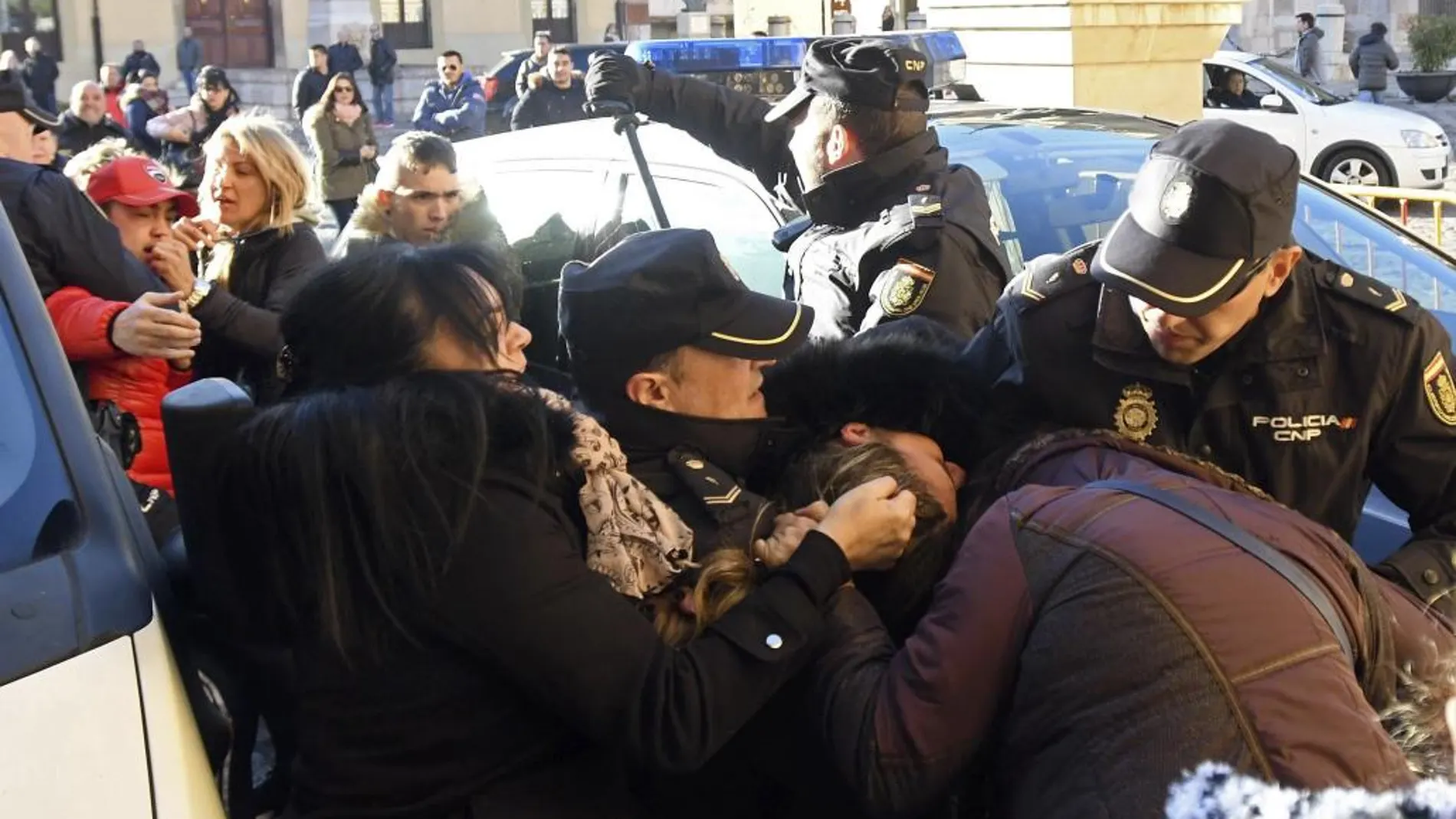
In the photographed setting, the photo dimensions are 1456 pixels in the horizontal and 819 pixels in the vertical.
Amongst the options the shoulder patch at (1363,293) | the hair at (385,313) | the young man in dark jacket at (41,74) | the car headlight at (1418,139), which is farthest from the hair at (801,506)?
the young man in dark jacket at (41,74)

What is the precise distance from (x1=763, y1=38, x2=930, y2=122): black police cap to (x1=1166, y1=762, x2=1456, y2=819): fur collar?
7.55 feet

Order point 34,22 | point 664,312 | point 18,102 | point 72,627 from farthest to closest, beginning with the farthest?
point 34,22 → point 18,102 → point 664,312 → point 72,627

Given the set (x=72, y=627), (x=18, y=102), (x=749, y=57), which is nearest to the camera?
(x=72, y=627)

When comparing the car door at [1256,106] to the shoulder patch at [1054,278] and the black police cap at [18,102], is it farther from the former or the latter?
the shoulder patch at [1054,278]

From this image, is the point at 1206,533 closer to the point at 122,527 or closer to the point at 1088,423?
the point at 1088,423

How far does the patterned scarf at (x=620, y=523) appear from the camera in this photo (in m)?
2.04

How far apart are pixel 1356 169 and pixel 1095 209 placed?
1228 centimetres

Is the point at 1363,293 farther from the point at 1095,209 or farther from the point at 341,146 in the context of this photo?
the point at 341,146

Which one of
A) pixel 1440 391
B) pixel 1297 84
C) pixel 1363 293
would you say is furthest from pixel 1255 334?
pixel 1297 84

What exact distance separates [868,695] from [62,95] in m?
29.0

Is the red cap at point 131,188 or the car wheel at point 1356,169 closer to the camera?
the red cap at point 131,188

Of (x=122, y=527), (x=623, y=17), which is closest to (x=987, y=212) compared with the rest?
(x=122, y=527)

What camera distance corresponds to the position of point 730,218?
16.6ft

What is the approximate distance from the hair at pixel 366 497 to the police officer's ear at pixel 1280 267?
1202mm
